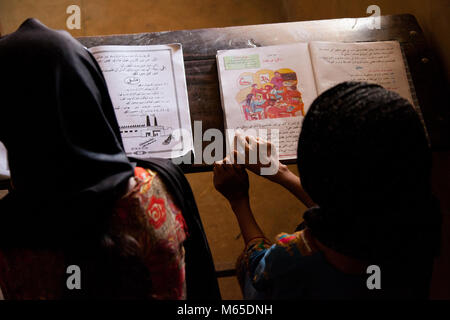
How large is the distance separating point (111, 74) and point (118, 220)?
2.07 feet

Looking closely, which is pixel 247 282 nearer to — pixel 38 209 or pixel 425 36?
pixel 38 209

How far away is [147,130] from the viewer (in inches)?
52.4

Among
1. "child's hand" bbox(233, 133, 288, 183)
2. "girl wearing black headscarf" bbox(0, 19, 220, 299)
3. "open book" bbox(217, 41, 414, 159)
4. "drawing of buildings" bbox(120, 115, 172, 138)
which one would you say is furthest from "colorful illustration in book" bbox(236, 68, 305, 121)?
"girl wearing black headscarf" bbox(0, 19, 220, 299)

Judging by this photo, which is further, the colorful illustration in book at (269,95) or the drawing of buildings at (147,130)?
the colorful illustration in book at (269,95)

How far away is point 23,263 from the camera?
2.90 feet

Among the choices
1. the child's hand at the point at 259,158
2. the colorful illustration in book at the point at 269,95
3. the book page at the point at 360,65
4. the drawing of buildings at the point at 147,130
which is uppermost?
the book page at the point at 360,65

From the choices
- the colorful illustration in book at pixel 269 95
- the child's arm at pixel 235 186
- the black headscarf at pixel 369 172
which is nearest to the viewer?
the black headscarf at pixel 369 172

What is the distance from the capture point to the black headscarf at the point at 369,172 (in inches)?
28.2

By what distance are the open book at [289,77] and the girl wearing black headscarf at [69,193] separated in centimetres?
55

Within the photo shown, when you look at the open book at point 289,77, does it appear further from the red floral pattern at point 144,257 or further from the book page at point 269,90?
the red floral pattern at point 144,257

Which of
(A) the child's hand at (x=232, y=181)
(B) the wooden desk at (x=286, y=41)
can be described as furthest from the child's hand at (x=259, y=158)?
(B) the wooden desk at (x=286, y=41)

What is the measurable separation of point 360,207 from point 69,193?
1.84 feet

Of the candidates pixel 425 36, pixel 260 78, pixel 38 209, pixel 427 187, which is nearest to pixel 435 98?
pixel 425 36

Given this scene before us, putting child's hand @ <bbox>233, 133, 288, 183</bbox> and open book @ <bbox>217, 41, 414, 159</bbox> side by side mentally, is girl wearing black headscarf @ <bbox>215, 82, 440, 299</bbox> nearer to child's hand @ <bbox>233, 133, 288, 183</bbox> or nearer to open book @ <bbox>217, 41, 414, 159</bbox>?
child's hand @ <bbox>233, 133, 288, 183</bbox>
